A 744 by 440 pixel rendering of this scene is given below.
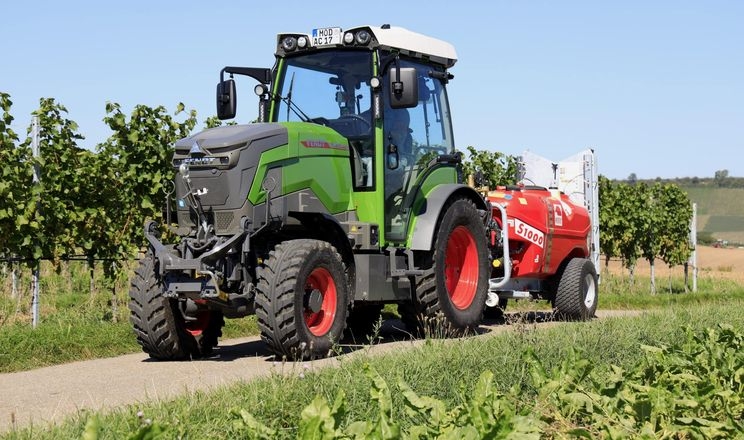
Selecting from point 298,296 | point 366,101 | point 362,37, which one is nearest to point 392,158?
point 366,101

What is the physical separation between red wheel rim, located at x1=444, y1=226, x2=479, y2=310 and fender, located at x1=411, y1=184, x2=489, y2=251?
1.57 feet

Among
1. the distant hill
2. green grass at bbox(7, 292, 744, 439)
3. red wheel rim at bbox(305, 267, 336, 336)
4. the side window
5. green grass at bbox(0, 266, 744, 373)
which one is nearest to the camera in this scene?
green grass at bbox(7, 292, 744, 439)

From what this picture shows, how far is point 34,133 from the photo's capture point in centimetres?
1170

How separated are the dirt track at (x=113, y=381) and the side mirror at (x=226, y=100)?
2211 mm

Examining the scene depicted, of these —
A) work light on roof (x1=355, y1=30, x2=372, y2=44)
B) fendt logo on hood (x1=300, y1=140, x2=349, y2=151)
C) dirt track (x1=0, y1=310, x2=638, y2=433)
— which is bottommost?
dirt track (x1=0, y1=310, x2=638, y2=433)

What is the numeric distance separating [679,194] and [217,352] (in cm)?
2185

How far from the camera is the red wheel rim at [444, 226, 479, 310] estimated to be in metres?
10.4

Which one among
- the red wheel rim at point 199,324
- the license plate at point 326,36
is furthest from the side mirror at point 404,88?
the red wheel rim at point 199,324

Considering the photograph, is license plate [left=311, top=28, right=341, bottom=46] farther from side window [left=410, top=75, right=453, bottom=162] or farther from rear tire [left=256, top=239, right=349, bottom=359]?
rear tire [left=256, top=239, right=349, bottom=359]

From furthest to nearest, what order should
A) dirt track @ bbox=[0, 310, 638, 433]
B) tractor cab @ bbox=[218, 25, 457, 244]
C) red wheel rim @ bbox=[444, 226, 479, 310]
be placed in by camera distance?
red wheel rim @ bbox=[444, 226, 479, 310] → tractor cab @ bbox=[218, 25, 457, 244] → dirt track @ bbox=[0, 310, 638, 433]

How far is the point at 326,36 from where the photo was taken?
375 inches

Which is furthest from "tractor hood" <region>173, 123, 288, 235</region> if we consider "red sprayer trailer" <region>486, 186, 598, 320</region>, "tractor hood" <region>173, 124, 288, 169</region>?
"red sprayer trailer" <region>486, 186, 598, 320</region>

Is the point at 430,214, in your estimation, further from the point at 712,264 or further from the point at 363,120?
the point at 712,264

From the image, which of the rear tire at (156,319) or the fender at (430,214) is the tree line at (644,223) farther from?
the rear tire at (156,319)
